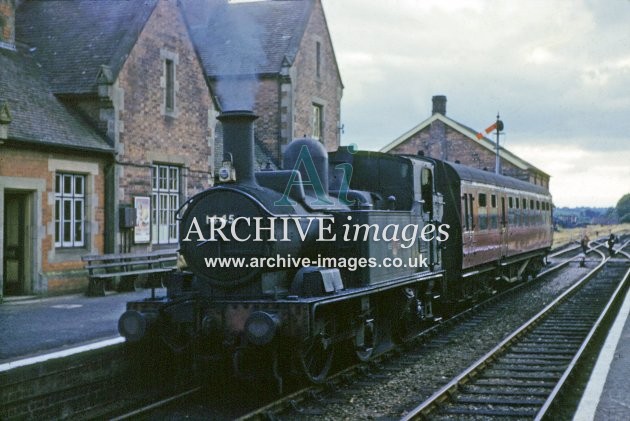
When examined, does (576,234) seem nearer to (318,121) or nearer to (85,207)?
(318,121)

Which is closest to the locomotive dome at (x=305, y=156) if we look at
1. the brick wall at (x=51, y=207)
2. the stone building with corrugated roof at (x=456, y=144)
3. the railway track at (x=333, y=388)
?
the railway track at (x=333, y=388)

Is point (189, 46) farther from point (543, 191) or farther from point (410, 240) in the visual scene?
point (543, 191)

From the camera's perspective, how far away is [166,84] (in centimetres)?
1808

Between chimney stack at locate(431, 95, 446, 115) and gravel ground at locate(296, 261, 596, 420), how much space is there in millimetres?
26535

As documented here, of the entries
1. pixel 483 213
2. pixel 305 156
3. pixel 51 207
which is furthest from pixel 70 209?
pixel 483 213

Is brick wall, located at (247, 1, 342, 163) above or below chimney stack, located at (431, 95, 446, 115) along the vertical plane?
below

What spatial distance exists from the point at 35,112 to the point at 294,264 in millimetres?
8680

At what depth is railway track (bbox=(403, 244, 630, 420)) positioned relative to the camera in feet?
24.8

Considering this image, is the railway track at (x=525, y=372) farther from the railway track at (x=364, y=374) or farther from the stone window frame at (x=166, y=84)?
the stone window frame at (x=166, y=84)

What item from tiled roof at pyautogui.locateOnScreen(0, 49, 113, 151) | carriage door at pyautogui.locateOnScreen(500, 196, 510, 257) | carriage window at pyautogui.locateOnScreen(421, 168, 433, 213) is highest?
tiled roof at pyautogui.locateOnScreen(0, 49, 113, 151)

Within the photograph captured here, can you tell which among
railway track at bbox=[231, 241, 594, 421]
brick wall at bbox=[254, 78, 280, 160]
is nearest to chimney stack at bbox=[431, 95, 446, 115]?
brick wall at bbox=[254, 78, 280, 160]

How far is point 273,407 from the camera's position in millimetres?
7379

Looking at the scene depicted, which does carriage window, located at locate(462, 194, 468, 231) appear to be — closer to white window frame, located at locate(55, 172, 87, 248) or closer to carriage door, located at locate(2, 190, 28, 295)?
white window frame, located at locate(55, 172, 87, 248)

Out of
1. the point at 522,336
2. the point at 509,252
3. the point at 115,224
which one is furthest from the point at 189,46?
A: the point at 522,336
